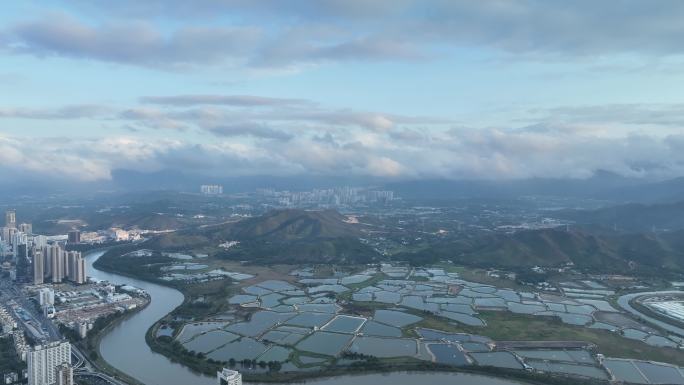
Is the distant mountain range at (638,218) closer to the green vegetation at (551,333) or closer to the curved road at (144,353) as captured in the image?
the green vegetation at (551,333)

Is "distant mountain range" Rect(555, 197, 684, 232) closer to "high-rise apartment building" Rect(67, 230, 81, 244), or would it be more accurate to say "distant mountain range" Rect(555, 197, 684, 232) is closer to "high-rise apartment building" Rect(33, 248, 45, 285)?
"high-rise apartment building" Rect(33, 248, 45, 285)

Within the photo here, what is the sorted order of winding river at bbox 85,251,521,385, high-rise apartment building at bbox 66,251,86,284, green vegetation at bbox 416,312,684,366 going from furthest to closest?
high-rise apartment building at bbox 66,251,86,284 < green vegetation at bbox 416,312,684,366 < winding river at bbox 85,251,521,385

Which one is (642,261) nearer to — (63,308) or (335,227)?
(335,227)

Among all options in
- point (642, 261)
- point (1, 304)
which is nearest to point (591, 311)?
point (642, 261)

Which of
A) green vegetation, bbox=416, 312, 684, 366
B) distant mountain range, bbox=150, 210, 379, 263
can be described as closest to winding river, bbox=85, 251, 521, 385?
green vegetation, bbox=416, 312, 684, 366

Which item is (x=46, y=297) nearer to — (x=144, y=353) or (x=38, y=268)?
(x=38, y=268)

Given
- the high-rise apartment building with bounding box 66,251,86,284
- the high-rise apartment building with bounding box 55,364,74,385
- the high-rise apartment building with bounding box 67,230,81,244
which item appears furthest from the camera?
the high-rise apartment building with bounding box 67,230,81,244

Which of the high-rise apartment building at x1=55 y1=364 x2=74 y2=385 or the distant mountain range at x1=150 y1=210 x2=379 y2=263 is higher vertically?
the distant mountain range at x1=150 y1=210 x2=379 y2=263

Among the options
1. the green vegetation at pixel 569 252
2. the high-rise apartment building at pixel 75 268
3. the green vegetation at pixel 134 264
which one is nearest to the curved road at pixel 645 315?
the green vegetation at pixel 569 252

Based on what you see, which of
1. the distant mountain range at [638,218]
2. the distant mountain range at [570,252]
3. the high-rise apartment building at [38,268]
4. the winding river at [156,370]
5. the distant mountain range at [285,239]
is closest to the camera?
the winding river at [156,370]
